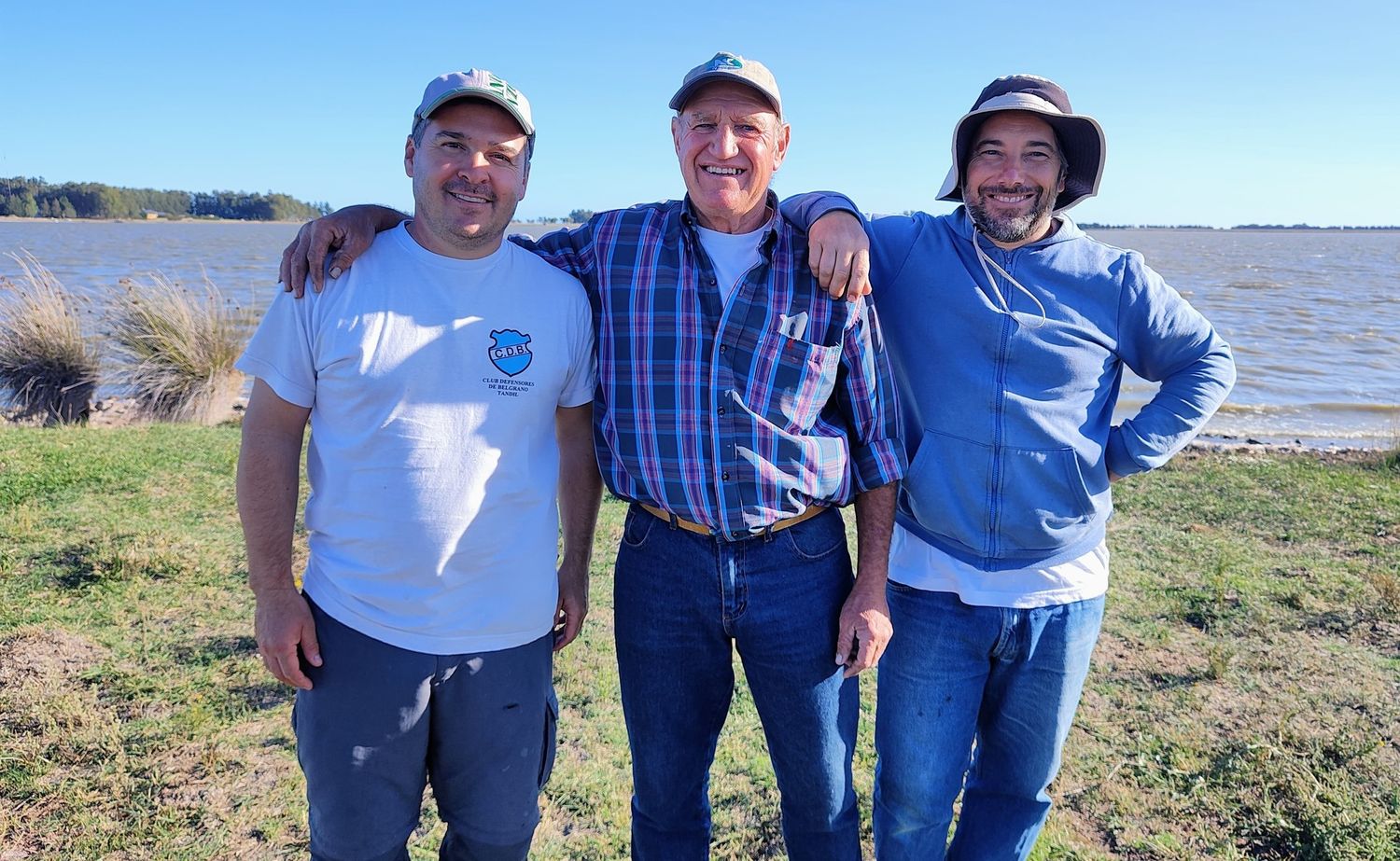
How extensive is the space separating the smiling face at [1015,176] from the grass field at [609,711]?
2.26m

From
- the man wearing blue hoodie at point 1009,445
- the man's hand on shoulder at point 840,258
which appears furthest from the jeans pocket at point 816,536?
the man's hand on shoulder at point 840,258

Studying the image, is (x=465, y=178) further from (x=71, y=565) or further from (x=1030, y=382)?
(x=71, y=565)

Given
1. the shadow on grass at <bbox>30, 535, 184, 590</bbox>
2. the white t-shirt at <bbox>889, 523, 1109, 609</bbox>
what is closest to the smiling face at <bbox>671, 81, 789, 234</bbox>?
the white t-shirt at <bbox>889, 523, 1109, 609</bbox>

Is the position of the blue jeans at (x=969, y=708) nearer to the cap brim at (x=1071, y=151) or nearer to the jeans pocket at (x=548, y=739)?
the jeans pocket at (x=548, y=739)

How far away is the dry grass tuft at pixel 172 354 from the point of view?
10844 millimetres

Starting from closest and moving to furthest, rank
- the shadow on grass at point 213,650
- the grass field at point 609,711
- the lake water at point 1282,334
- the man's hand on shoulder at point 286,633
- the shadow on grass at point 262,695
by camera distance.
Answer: the man's hand on shoulder at point 286,633 < the grass field at point 609,711 < the shadow on grass at point 262,695 < the shadow on grass at point 213,650 < the lake water at point 1282,334

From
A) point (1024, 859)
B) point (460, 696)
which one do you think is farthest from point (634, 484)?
point (1024, 859)

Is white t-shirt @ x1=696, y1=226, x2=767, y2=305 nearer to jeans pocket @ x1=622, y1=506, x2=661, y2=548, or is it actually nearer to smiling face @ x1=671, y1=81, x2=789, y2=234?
smiling face @ x1=671, y1=81, x2=789, y2=234

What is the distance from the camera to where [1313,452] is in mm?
10805

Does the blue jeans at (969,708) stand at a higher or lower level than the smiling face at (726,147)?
lower

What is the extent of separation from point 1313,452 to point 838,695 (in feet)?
35.3

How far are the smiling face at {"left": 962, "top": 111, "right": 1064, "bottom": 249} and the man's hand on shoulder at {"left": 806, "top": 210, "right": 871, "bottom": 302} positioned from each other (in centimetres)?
40

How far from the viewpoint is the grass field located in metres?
3.27

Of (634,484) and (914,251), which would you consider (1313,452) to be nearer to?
(914,251)
